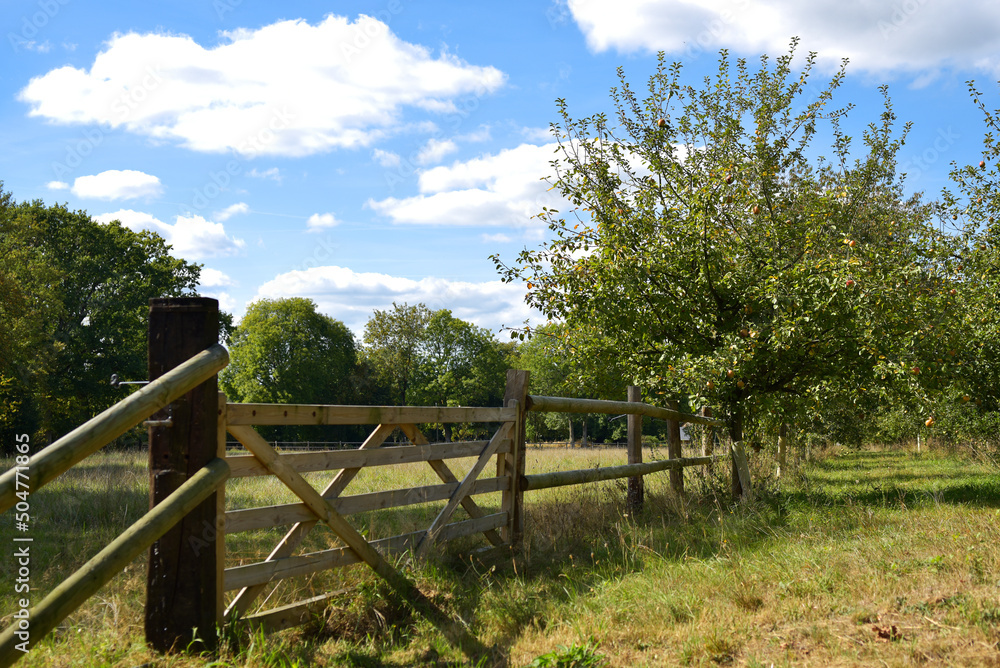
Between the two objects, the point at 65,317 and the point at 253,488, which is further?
the point at 65,317

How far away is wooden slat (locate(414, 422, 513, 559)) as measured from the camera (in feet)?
16.6

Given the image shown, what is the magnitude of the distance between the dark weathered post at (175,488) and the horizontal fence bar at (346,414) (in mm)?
246

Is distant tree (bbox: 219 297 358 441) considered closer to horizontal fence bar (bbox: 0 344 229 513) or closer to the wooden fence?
the wooden fence

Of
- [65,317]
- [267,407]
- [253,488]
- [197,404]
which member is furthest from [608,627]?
[65,317]

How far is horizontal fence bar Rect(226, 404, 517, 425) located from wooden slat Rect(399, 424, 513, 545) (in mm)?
77

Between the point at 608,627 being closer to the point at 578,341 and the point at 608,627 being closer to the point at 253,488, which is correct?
the point at 578,341

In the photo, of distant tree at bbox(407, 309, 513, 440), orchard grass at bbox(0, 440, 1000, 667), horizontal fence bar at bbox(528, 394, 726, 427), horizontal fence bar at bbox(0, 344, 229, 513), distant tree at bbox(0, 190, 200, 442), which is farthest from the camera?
distant tree at bbox(407, 309, 513, 440)

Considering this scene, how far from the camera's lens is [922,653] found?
328 cm

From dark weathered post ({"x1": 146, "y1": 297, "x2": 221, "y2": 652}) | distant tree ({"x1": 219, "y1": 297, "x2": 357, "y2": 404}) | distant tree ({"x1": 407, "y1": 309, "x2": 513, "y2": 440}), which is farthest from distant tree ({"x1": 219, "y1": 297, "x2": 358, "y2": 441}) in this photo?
dark weathered post ({"x1": 146, "y1": 297, "x2": 221, "y2": 652})

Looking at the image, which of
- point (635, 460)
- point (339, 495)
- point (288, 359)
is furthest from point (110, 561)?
point (288, 359)

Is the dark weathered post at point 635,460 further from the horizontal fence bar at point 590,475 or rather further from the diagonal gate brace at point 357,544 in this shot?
the diagonal gate brace at point 357,544

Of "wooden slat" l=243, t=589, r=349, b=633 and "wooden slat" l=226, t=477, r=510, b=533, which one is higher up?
"wooden slat" l=226, t=477, r=510, b=533

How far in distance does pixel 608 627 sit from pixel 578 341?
486cm

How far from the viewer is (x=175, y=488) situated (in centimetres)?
333
